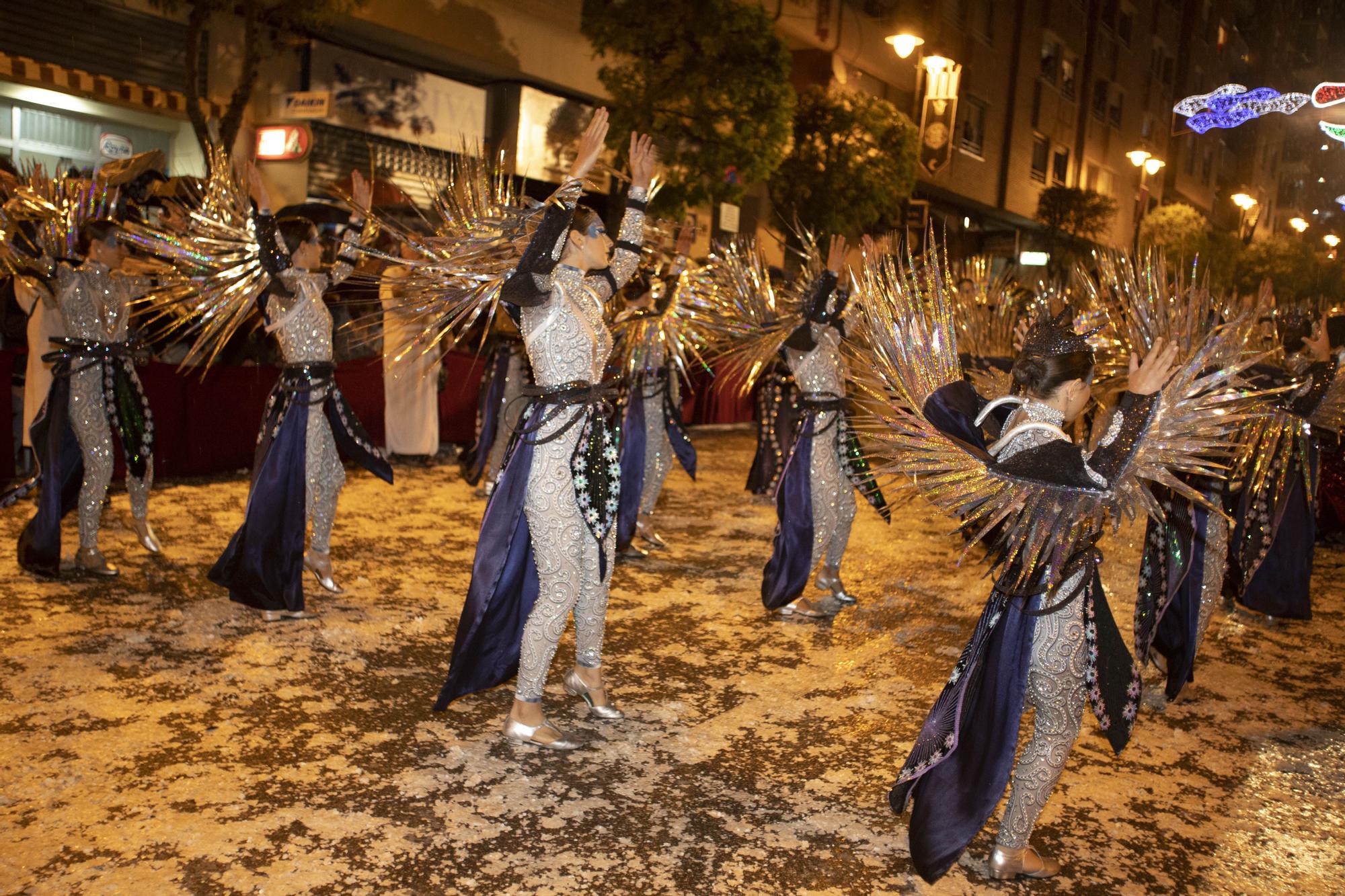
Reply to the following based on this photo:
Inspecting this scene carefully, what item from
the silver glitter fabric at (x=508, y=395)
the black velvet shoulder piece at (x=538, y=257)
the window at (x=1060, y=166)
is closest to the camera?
the black velvet shoulder piece at (x=538, y=257)

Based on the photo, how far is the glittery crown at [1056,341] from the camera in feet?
9.72

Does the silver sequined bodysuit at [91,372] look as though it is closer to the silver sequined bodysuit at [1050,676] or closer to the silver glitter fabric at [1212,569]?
the silver sequined bodysuit at [1050,676]

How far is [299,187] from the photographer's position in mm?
12430

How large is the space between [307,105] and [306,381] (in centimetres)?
752

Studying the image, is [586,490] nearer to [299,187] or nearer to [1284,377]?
[1284,377]

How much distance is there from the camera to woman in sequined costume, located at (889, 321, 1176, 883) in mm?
2941

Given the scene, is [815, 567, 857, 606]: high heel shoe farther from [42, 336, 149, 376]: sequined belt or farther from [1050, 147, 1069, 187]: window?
[1050, 147, 1069, 187]: window

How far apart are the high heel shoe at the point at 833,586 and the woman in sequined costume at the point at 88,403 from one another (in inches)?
146

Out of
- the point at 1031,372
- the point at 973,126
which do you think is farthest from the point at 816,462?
the point at 973,126

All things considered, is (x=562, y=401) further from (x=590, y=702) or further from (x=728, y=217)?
(x=728, y=217)

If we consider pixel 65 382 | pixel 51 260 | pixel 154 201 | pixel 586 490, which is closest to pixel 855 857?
pixel 586 490

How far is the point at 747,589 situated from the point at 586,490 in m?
2.62

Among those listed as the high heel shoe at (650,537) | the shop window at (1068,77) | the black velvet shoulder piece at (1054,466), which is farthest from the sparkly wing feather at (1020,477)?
the shop window at (1068,77)

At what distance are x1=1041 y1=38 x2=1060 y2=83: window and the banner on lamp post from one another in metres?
7.62
